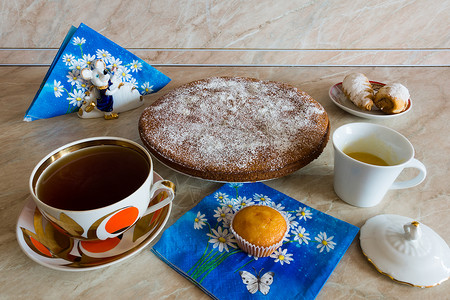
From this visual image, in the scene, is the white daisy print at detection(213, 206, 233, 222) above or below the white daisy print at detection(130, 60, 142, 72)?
below

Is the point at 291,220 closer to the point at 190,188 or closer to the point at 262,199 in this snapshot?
the point at 262,199

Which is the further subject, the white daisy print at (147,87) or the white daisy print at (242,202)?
the white daisy print at (147,87)

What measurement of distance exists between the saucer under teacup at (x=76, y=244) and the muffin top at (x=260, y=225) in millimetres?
124

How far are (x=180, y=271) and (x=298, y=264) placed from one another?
177 mm

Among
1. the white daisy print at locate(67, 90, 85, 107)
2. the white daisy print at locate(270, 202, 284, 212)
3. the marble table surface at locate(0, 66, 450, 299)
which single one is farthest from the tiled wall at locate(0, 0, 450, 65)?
the white daisy print at locate(270, 202, 284, 212)

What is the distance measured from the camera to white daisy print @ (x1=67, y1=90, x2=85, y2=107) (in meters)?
0.83

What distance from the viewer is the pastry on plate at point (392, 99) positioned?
827mm

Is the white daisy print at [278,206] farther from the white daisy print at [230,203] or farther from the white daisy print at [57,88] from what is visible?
the white daisy print at [57,88]

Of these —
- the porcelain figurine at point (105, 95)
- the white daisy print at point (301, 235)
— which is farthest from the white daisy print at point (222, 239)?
the porcelain figurine at point (105, 95)

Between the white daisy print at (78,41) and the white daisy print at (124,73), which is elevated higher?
the white daisy print at (78,41)

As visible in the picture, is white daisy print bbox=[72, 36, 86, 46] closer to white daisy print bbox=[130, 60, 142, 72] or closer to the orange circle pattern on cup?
white daisy print bbox=[130, 60, 142, 72]

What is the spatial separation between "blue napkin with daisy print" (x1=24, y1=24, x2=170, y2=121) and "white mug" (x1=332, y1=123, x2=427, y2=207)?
2.01 feet

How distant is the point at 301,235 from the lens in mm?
518

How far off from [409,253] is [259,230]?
216mm
